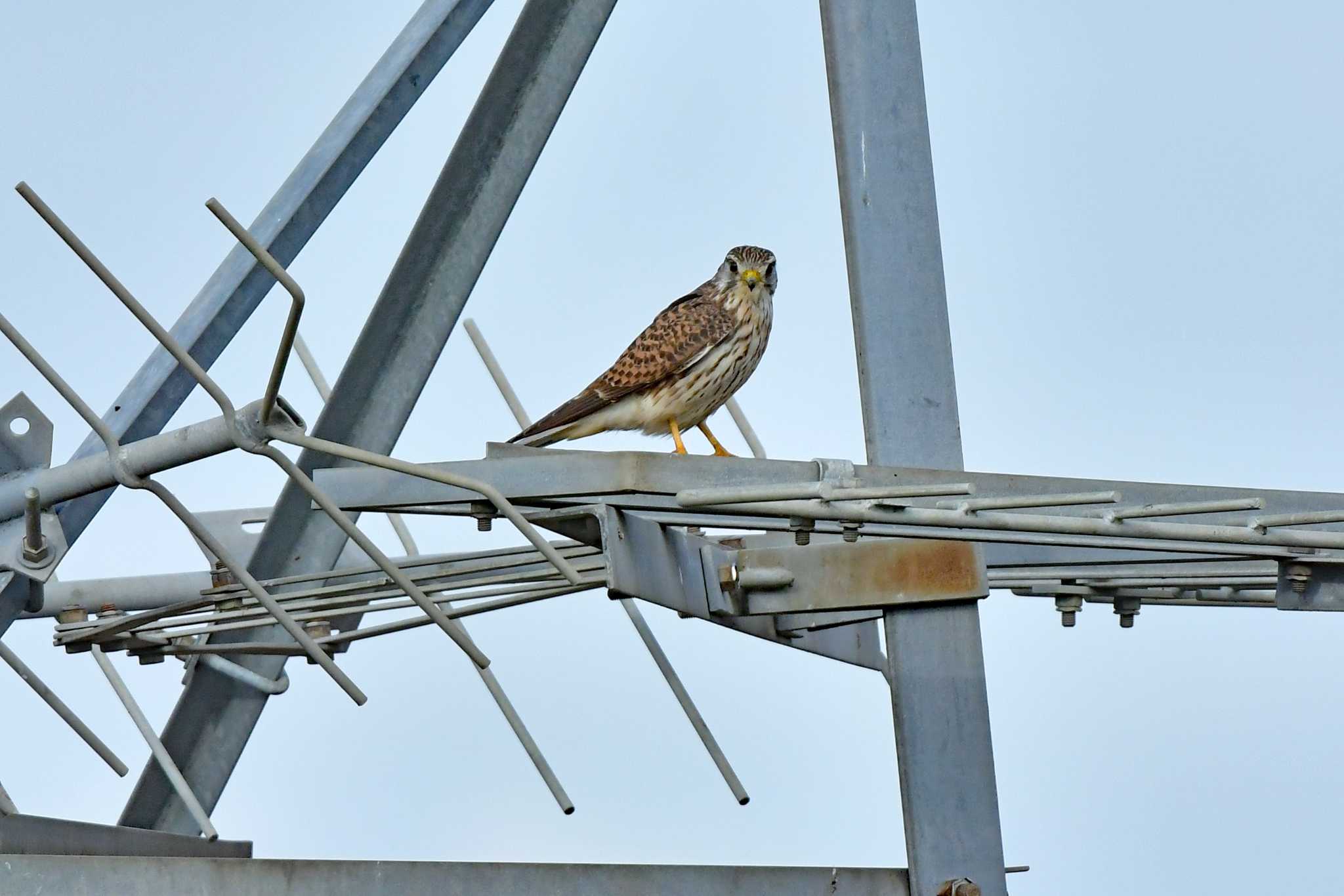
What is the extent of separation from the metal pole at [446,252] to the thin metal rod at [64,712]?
43.4 inches

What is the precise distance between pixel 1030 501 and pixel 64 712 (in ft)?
8.18

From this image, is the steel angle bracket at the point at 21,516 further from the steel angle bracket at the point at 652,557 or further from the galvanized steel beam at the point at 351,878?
the steel angle bracket at the point at 652,557

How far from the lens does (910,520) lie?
10.6 ft

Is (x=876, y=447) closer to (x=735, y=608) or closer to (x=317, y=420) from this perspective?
(x=735, y=608)

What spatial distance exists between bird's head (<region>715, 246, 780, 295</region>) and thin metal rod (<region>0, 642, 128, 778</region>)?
308 centimetres

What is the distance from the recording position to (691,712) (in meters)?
5.10

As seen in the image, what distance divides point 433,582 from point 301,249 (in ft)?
4.55

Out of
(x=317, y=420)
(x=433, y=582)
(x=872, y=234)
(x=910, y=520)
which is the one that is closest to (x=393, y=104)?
(x=317, y=420)

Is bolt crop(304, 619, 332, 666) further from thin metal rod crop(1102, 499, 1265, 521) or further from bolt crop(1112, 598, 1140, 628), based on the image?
thin metal rod crop(1102, 499, 1265, 521)

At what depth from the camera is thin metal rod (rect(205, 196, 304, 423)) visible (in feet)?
9.79

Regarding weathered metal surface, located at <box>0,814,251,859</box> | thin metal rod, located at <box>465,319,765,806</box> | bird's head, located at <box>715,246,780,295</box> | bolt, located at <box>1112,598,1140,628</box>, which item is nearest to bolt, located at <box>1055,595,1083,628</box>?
bolt, located at <box>1112,598,1140,628</box>

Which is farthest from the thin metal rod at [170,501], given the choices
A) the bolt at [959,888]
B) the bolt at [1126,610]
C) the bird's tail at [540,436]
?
the bolt at [1126,610]

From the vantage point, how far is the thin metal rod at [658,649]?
5.00m

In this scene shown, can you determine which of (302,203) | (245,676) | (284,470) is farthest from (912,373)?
(245,676)
